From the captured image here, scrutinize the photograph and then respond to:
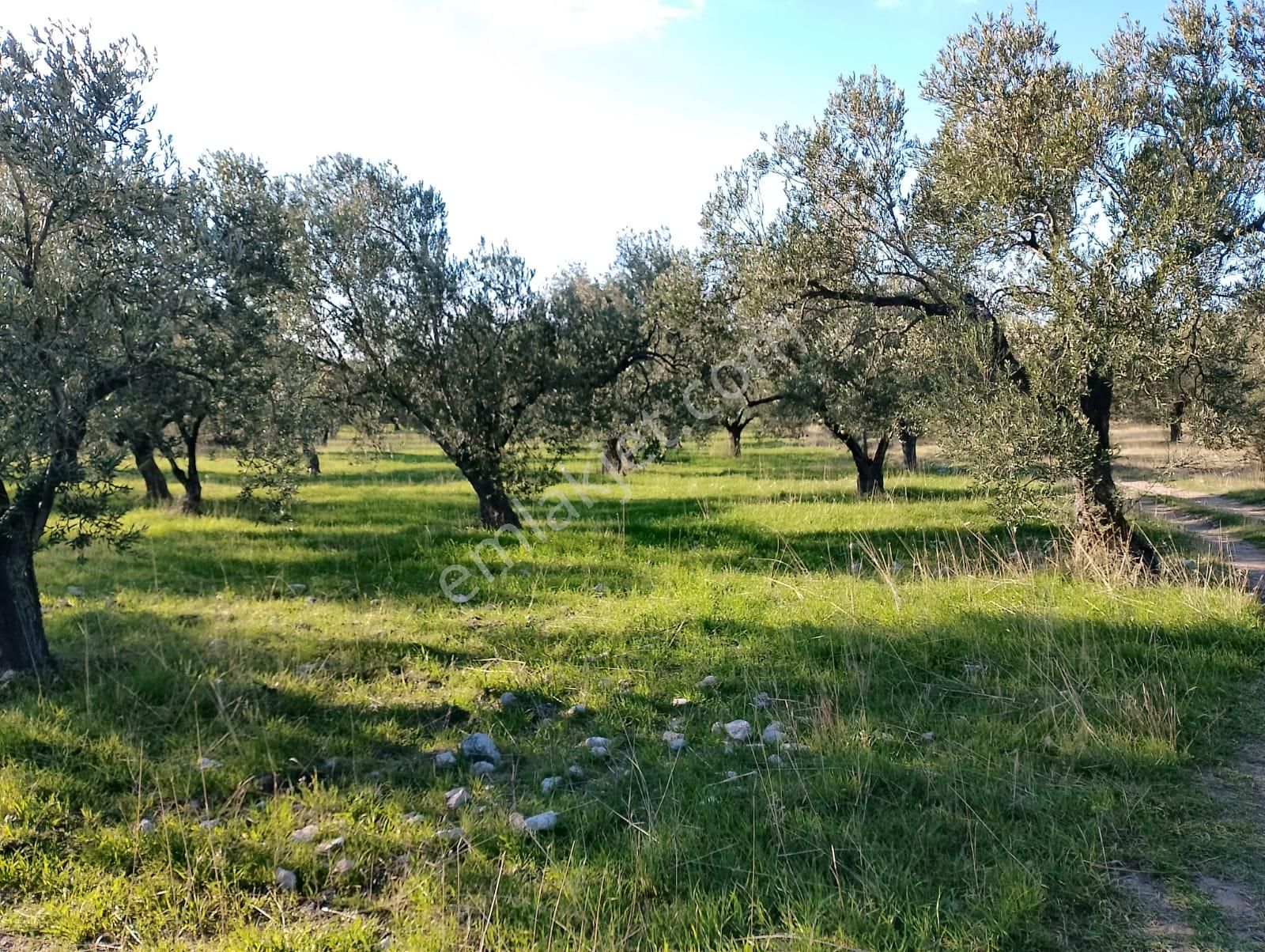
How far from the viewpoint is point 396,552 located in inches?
517

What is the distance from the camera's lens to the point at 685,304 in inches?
568

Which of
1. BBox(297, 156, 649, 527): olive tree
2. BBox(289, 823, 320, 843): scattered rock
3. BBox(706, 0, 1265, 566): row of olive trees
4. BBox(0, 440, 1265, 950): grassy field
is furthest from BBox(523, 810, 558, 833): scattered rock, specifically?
BBox(297, 156, 649, 527): olive tree

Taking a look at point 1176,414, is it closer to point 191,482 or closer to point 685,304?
point 685,304

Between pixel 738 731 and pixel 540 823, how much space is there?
5.98ft

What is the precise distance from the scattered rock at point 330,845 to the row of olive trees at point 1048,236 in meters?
8.84

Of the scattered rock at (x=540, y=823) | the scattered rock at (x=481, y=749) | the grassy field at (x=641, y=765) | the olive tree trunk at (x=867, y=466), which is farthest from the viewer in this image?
the olive tree trunk at (x=867, y=466)

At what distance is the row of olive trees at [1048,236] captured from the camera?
9.30 m

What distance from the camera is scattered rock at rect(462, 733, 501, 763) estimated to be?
18.0ft

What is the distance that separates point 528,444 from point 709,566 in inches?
211

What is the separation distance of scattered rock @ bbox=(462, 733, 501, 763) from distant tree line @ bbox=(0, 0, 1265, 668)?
14.0 ft

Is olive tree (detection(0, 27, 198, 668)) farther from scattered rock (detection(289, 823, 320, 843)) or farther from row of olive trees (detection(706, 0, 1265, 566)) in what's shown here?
row of olive trees (detection(706, 0, 1265, 566))

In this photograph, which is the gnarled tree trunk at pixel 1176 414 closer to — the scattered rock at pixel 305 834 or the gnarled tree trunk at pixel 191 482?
the scattered rock at pixel 305 834

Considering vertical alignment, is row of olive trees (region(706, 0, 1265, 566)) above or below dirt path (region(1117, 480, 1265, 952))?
above

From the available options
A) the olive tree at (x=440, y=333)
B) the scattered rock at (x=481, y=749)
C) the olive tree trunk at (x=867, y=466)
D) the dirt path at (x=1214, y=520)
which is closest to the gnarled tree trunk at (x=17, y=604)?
the scattered rock at (x=481, y=749)
